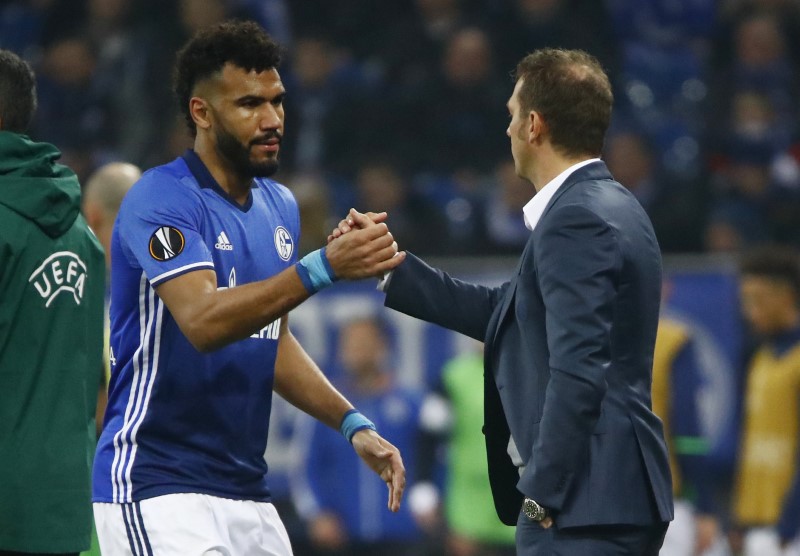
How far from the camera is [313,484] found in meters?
8.19

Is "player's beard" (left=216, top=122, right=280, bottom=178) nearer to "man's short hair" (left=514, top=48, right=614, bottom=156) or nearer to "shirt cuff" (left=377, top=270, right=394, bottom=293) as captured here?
"shirt cuff" (left=377, top=270, right=394, bottom=293)

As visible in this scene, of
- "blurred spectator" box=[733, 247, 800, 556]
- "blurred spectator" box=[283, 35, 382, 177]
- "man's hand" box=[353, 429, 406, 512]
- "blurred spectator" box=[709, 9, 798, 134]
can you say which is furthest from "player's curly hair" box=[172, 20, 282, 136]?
"blurred spectator" box=[709, 9, 798, 134]

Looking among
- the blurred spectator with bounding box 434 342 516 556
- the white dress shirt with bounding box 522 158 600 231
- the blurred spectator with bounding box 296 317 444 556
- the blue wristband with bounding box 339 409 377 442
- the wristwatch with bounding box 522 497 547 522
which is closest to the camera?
the wristwatch with bounding box 522 497 547 522

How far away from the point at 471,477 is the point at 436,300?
392 cm

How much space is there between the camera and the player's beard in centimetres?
415

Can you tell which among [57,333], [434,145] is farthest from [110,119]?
[57,333]

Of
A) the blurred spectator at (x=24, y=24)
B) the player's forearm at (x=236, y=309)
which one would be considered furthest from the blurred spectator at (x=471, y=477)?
the blurred spectator at (x=24, y=24)

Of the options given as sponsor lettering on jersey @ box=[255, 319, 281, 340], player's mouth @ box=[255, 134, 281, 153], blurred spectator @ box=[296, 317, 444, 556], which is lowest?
blurred spectator @ box=[296, 317, 444, 556]

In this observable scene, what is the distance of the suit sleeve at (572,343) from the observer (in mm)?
3521

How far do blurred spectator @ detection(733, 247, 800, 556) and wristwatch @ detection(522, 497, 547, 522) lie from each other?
166 inches

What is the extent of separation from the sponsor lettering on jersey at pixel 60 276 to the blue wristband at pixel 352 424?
898 millimetres

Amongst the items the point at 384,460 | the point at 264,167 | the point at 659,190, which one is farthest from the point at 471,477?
the point at 264,167

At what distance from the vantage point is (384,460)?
13.9 feet

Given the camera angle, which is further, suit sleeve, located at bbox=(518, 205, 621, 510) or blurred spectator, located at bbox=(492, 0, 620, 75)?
blurred spectator, located at bbox=(492, 0, 620, 75)
